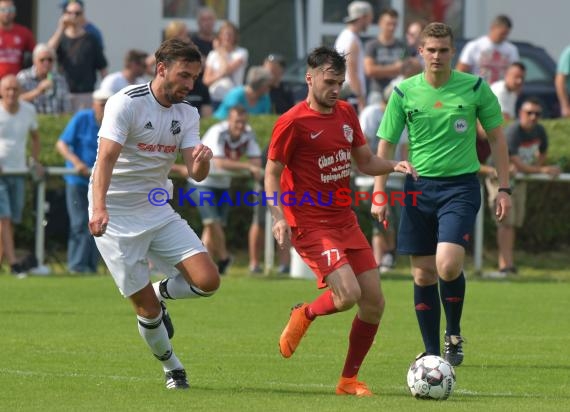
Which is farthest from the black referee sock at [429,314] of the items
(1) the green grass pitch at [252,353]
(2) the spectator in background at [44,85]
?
(2) the spectator in background at [44,85]

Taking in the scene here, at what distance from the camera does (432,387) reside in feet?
30.6

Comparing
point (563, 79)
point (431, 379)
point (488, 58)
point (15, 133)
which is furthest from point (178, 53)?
point (563, 79)

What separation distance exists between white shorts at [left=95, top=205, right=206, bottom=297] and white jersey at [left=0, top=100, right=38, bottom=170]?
343 inches

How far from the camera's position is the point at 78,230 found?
1830 cm

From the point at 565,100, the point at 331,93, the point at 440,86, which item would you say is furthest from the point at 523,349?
the point at 565,100

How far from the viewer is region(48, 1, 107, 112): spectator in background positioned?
20688mm

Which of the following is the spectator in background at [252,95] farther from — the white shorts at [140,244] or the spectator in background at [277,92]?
the white shorts at [140,244]

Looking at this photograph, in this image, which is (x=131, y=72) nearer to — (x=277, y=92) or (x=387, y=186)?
(x=277, y=92)

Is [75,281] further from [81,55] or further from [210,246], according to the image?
[81,55]

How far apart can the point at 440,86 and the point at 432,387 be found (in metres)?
2.64

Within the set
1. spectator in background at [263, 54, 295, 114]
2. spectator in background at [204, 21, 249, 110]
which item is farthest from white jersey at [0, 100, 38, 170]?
spectator in background at [263, 54, 295, 114]

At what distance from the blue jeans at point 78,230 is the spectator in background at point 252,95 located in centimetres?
254

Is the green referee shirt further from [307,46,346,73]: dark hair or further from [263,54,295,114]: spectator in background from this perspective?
[263,54,295,114]: spectator in background

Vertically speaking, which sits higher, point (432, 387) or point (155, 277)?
point (432, 387)
